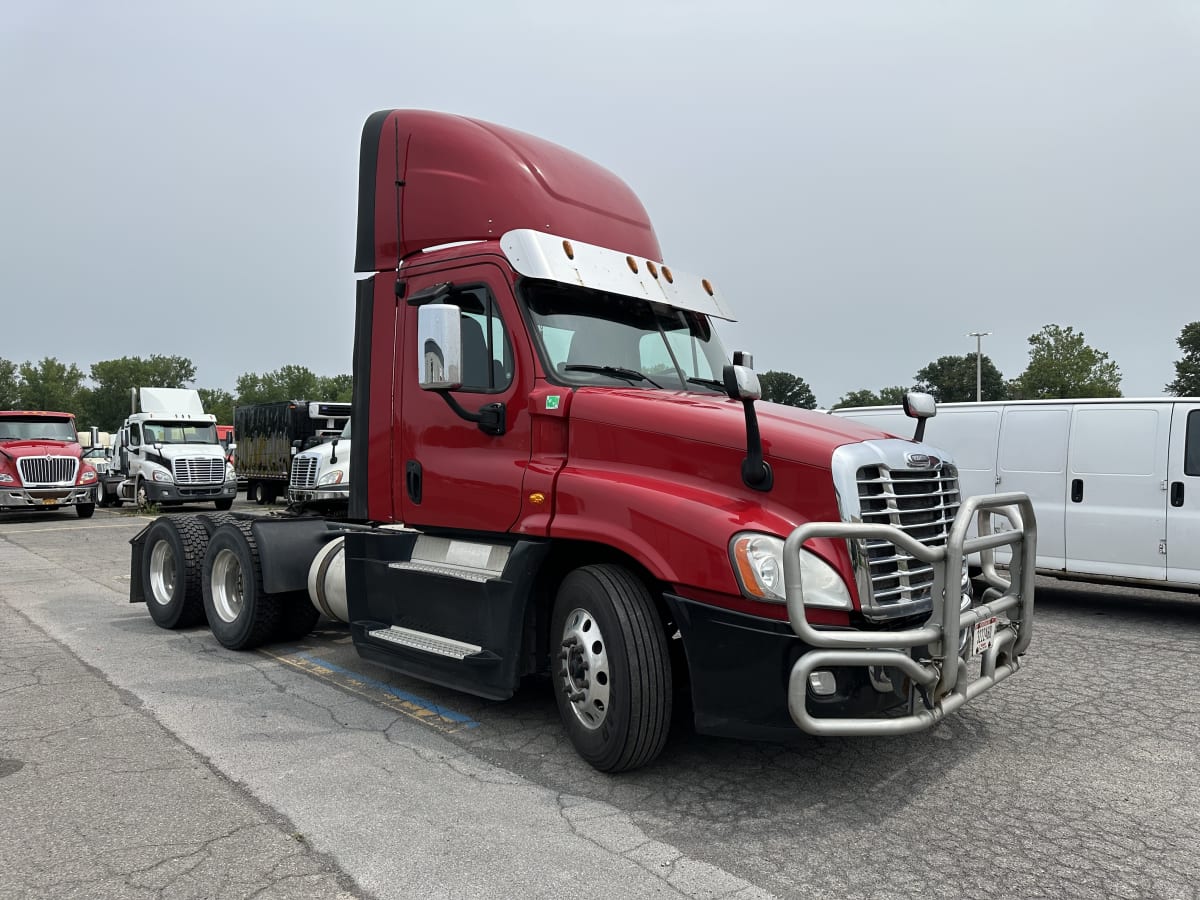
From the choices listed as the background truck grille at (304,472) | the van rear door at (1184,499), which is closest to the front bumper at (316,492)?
the background truck grille at (304,472)

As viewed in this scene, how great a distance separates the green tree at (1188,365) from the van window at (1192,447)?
61.8 metres

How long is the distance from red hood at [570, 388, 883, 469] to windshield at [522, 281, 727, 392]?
0.27 metres

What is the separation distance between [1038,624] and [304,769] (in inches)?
259

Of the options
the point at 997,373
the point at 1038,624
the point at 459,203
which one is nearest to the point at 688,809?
the point at 459,203

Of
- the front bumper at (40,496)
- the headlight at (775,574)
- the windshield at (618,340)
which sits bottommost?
the front bumper at (40,496)

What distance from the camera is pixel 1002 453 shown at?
9156 millimetres

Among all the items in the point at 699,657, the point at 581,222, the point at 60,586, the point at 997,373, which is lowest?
A: the point at 60,586

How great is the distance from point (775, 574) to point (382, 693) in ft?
10.1

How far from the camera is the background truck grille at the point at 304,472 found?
670 inches

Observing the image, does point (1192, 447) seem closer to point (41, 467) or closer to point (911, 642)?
point (911, 642)

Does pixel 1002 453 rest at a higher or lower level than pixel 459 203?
lower

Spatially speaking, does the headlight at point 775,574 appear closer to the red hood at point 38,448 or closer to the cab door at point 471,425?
the cab door at point 471,425

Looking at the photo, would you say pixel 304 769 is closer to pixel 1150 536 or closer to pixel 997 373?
pixel 1150 536

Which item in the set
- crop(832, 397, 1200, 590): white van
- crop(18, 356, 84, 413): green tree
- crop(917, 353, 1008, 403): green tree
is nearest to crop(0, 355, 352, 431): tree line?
crop(18, 356, 84, 413): green tree
